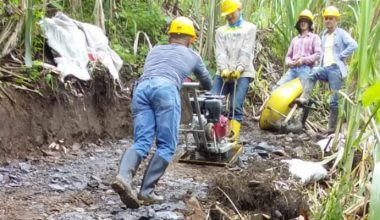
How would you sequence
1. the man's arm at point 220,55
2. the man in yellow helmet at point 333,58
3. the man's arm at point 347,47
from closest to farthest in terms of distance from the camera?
the man's arm at point 220,55
the man's arm at point 347,47
the man in yellow helmet at point 333,58

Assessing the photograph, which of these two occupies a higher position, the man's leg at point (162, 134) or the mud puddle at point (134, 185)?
the man's leg at point (162, 134)

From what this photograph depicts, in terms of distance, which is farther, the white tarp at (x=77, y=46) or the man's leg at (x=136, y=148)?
the white tarp at (x=77, y=46)

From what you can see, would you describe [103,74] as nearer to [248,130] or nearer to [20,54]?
[20,54]

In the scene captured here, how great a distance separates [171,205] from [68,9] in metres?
4.40

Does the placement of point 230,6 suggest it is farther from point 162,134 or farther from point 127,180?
point 127,180

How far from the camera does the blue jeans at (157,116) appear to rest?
14.6 ft

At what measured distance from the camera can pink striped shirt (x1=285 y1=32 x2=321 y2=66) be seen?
7.80m

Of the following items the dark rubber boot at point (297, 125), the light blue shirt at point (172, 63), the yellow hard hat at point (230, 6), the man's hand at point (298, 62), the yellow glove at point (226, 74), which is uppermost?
the yellow hard hat at point (230, 6)

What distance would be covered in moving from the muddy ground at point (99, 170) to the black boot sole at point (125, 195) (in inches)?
1.9

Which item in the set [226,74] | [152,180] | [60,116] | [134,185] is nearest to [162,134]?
[152,180]

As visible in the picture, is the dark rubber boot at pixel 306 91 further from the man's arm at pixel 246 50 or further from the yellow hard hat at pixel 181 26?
A: the yellow hard hat at pixel 181 26

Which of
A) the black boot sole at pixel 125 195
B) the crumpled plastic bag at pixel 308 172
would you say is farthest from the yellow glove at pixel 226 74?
the black boot sole at pixel 125 195

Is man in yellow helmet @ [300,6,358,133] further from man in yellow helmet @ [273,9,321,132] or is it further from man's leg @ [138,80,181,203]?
man's leg @ [138,80,181,203]

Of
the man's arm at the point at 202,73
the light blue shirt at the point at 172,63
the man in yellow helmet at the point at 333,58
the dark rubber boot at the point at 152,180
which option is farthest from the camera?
the man in yellow helmet at the point at 333,58
